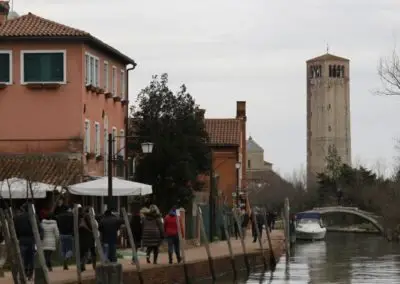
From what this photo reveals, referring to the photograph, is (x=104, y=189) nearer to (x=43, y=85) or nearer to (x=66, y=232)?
(x=66, y=232)

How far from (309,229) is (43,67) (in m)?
48.9

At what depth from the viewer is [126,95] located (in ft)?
190

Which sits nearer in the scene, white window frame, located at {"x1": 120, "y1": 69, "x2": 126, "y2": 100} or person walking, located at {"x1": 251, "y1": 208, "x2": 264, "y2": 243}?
person walking, located at {"x1": 251, "y1": 208, "x2": 264, "y2": 243}

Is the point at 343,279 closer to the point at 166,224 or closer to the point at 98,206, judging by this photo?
the point at 166,224

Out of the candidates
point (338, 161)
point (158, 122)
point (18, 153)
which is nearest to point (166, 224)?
point (18, 153)

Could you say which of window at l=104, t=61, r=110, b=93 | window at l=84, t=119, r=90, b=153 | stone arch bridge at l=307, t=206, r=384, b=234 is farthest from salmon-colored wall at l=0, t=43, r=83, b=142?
stone arch bridge at l=307, t=206, r=384, b=234

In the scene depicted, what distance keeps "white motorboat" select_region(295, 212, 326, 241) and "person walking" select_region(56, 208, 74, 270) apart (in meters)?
61.2

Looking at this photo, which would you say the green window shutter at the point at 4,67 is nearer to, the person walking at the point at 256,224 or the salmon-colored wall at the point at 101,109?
the salmon-colored wall at the point at 101,109

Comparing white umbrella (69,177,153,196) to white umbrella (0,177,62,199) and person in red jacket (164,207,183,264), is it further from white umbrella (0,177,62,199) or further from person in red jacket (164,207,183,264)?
person in red jacket (164,207,183,264)

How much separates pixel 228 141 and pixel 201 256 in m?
44.7

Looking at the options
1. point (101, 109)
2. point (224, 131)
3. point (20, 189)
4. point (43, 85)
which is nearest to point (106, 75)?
point (101, 109)

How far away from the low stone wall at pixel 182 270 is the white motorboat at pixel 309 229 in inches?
1786

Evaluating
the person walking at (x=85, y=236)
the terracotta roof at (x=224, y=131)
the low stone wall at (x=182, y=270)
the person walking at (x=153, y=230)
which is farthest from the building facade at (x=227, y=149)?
the person walking at (x=85, y=236)

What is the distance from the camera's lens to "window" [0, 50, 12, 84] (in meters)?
47.5
